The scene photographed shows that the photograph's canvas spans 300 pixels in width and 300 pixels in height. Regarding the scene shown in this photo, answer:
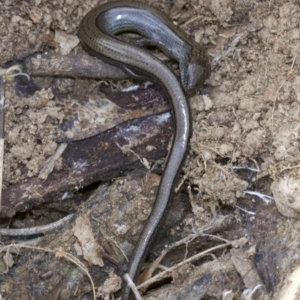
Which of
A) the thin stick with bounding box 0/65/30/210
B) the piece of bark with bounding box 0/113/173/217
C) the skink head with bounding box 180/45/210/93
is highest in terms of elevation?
the skink head with bounding box 180/45/210/93

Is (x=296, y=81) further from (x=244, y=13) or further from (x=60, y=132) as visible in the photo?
(x=60, y=132)

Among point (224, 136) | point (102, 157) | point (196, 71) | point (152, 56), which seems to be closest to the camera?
point (224, 136)

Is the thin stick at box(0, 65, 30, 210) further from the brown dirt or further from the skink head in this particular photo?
the skink head

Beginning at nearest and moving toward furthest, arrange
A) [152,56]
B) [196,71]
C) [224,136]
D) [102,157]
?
1. [224,136]
2. [102,157]
3. [196,71]
4. [152,56]

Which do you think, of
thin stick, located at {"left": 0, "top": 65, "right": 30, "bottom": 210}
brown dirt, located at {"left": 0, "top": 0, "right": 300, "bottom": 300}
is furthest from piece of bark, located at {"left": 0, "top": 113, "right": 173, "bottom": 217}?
thin stick, located at {"left": 0, "top": 65, "right": 30, "bottom": 210}

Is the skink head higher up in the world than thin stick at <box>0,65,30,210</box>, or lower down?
higher up

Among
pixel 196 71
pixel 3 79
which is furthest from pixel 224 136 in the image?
pixel 3 79

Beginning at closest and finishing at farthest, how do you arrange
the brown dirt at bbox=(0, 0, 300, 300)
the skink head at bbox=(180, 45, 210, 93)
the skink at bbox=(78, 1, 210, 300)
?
the brown dirt at bbox=(0, 0, 300, 300) → the skink at bbox=(78, 1, 210, 300) → the skink head at bbox=(180, 45, 210, 93)

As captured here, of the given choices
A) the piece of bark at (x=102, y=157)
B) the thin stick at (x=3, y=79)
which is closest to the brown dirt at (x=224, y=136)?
the thin stick at (x=3, y=79)

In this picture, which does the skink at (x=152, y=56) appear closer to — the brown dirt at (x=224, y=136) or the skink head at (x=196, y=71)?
the skink head at (x=196, y=71)

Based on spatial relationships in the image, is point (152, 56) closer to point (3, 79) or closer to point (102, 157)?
point (102, 157)

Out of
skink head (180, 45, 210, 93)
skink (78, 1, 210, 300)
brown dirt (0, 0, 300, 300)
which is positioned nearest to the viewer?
brown dirt (0, 0, 300, 300)
